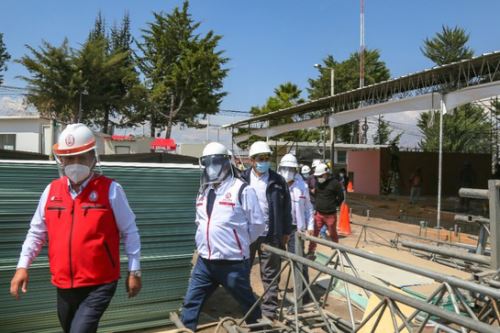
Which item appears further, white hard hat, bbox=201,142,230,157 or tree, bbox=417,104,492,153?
tree, bbox=417,104,492,153

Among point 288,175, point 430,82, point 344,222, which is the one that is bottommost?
point 344,222

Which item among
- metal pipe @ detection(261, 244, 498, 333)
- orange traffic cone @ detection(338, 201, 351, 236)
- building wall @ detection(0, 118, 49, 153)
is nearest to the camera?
metal pipe @ detection(261, 244, 498, 333)

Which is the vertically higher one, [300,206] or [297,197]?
[297,197]

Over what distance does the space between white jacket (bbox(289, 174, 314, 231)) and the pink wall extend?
19.3 m

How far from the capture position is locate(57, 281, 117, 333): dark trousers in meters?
2.73

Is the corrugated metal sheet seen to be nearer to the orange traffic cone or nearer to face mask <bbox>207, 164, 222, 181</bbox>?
face mask <bbox>207, 164, 222, 181</bbox>

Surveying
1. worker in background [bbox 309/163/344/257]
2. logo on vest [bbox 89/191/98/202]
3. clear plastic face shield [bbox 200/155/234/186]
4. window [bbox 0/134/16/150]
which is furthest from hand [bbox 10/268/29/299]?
window [bbox 0/134/16/150]

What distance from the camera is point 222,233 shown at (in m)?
3.66

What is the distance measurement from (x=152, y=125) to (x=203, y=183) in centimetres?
2887

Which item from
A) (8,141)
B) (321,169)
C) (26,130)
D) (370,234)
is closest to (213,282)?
(321,169)

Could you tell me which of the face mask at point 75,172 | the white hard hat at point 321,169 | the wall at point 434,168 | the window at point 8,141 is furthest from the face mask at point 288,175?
the window at point 8,141

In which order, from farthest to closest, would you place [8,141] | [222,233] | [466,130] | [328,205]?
[466,130], [8,141], [328,205], [222,233]

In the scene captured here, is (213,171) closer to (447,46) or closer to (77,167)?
(77,167)

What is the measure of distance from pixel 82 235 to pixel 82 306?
41 cm
